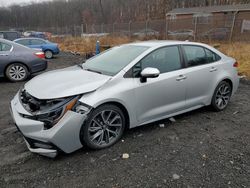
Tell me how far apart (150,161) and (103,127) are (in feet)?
2.59

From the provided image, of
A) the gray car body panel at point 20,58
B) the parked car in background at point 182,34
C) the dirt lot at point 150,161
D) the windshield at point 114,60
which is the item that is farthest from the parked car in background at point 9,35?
the windshield at point 114,60

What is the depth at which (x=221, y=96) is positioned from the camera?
181 inches

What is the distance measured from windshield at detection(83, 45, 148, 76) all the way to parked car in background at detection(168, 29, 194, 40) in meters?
15.9

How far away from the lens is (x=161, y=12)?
52906 mm

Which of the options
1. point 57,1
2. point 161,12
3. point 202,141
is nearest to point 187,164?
point 202,141

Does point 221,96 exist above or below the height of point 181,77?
below

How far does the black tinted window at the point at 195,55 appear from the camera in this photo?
13.2 feet

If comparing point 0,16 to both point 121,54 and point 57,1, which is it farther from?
point 121,54

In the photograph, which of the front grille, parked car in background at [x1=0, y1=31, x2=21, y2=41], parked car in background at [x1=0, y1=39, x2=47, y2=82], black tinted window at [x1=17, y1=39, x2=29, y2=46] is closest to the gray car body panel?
parked car in background at [x1=0, y1=39, x2=47, y2=82]

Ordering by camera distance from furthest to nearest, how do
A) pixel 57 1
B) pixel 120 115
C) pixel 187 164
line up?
1. pixel 57 1
2. pixel 120 115
3. pixel 187 164

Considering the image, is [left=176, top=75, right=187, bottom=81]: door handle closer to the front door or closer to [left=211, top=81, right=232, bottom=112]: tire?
the front door

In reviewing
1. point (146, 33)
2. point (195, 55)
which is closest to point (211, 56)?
point (195, 55)

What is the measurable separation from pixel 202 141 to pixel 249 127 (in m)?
1.13

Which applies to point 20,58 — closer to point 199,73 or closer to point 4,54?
point 4,54
